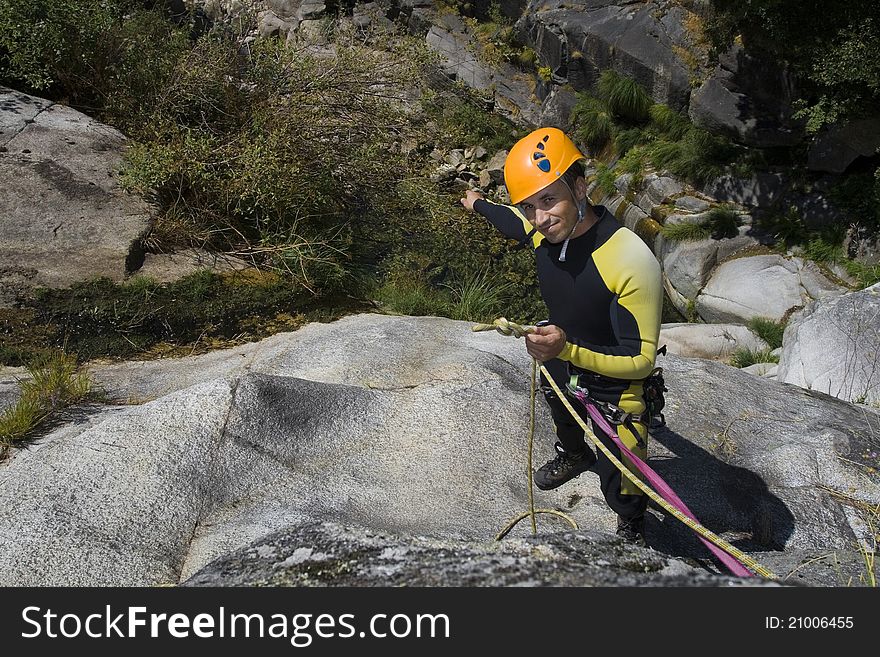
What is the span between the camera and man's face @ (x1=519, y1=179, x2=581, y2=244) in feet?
9.89

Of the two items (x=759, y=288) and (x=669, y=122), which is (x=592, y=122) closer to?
(x=669, y=122)

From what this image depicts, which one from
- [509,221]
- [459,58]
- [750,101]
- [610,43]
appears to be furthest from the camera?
[459,58]

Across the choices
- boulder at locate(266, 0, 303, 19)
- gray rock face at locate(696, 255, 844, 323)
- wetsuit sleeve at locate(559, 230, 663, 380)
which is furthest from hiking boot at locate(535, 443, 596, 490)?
boulder at locate(266, 0, 303, 19)

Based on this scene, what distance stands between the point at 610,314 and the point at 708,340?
21.0 ft

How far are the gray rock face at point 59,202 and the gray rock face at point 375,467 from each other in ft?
6.60

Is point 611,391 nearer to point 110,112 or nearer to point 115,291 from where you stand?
point 115,291

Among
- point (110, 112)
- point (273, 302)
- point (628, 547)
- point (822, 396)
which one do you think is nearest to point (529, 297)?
point (273, 302)

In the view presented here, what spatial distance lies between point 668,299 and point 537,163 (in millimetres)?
9607

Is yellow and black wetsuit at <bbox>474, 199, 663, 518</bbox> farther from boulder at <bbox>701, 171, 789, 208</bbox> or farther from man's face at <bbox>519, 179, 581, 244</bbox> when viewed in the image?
boulder at <bbox>701, 171, 789, 208</bbox>

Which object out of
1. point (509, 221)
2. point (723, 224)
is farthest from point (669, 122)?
point (509, 221)

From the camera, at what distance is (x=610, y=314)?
10.3ft

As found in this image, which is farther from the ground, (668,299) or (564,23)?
(564,23)

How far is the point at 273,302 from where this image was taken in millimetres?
7133

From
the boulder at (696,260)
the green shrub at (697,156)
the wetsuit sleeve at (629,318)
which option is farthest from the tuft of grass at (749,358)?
the wetsuit sleeve at (629,318)
